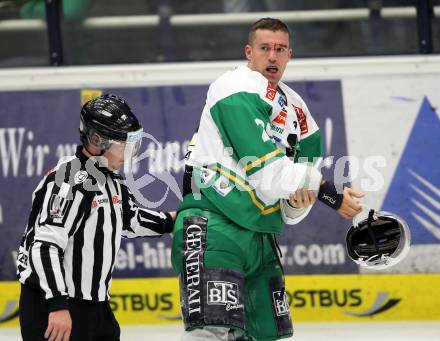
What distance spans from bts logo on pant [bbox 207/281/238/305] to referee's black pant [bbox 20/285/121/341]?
0.38 meters

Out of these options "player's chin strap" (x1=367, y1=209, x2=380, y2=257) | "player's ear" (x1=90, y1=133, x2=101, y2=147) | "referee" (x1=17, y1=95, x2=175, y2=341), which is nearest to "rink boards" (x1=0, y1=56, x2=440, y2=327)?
"player's chin strap" (x1=367, y1=209, x2=380, y2=257)

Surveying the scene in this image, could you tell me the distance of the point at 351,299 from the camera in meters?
6.08

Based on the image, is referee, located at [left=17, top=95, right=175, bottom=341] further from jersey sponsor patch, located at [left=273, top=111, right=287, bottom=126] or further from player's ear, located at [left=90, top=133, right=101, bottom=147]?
jersey sponsor patch, located at [left=273, top=111, right=287, bottom=126]

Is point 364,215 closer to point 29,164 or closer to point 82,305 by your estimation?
point 82,305

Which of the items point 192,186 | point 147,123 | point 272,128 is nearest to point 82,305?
point 192,186

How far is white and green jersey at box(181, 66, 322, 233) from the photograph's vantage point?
3.98 m

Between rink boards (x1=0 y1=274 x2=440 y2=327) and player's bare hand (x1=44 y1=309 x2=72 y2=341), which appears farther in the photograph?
rink boards (x1=0 y1=274 x2=440 y2=327)

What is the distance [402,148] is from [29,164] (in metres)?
2.05

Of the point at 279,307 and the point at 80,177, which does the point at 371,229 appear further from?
the point at 80,177

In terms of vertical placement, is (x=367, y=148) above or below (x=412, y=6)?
below

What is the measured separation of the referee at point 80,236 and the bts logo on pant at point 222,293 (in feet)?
1.21

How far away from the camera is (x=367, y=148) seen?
6090 mm

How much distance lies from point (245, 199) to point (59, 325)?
2.72 ft

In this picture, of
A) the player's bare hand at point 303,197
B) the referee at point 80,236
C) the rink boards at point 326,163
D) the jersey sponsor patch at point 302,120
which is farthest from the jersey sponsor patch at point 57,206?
the rink boards at point 326,163
